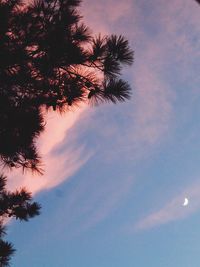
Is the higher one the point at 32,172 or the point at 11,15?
the point at 11,15

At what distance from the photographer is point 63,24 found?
5332mm

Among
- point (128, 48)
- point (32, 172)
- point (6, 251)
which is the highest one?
point (128, 48)

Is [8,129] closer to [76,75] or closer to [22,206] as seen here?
[76,75]

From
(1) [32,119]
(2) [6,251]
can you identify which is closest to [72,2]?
(1) [32,119]

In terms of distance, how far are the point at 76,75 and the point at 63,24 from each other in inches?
31.3

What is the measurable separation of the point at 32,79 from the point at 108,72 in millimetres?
1214

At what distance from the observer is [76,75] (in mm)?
5590

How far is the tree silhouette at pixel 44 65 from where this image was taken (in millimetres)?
5215

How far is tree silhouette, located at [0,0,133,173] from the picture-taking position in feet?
17.1

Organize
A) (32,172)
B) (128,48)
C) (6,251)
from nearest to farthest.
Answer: (128,48) < (6,251) < (32,172)

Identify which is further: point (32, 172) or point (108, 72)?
point (32, 172)

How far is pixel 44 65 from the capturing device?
5.39 m

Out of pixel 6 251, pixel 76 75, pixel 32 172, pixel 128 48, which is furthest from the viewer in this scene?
pixel 32 172

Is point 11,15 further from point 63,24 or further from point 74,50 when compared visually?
point 74,50
